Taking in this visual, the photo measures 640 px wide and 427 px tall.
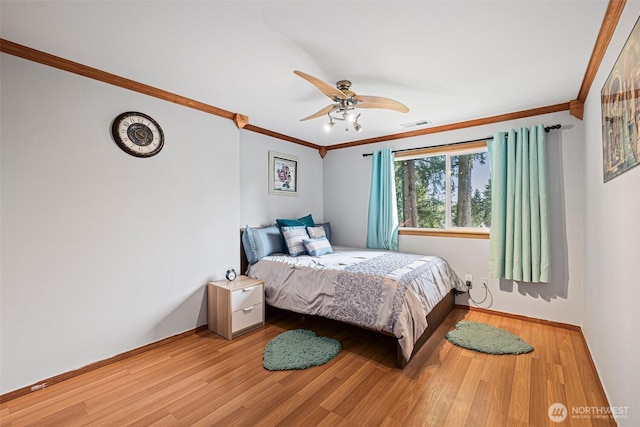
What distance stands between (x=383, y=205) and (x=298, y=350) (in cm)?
238

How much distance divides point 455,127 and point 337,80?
2034mm

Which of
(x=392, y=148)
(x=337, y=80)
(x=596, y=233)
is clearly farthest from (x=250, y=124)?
(x=596, y=233)

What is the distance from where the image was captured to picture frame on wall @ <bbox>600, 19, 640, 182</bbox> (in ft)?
4.37

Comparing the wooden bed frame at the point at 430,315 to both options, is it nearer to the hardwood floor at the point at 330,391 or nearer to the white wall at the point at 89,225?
the hardwood floor at the point at 330,391

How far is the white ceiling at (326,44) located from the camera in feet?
5.41

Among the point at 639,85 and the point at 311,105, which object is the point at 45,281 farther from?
the point at 639,85

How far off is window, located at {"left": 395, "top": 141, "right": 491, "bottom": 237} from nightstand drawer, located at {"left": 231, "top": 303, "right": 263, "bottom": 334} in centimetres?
236

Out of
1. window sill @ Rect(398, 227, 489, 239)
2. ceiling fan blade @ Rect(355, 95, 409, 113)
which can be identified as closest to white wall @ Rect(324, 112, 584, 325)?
window sill @ Rect(398, 227, 489, 239)

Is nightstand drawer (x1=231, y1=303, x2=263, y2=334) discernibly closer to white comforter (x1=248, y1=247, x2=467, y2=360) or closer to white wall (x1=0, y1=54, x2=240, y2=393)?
white comforter (x1=248, y1=247, x2=467, y2=360)

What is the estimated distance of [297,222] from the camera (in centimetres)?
424

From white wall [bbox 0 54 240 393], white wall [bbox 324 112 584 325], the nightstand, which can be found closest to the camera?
white wall [bbox 0 54 240 393]

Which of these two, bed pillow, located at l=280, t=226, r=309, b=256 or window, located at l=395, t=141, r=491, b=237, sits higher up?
window, located at l=395, t=141, r=491, b=237

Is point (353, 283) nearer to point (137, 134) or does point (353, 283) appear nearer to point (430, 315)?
point (430, 315)

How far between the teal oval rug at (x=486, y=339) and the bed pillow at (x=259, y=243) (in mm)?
2173
